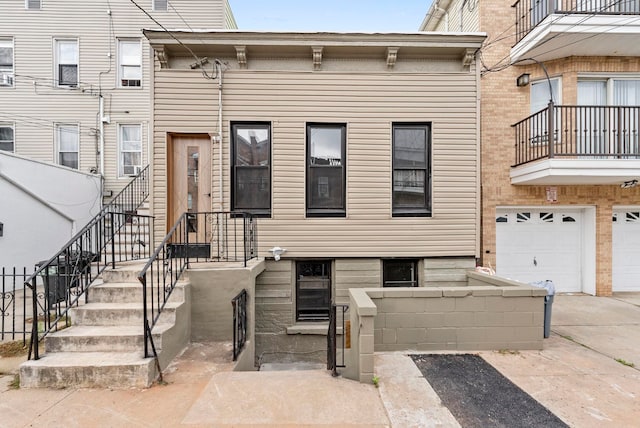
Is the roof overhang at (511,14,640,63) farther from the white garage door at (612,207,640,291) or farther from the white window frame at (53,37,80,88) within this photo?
the white window frame at (53,37,80,88)

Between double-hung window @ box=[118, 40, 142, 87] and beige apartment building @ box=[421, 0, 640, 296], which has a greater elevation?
double-hung window @ box=[118, 40, 142, 87]

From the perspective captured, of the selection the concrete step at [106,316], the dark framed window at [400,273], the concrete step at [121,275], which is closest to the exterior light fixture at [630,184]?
the dark framed window at [400,273]

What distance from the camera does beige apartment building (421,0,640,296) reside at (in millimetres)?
6770

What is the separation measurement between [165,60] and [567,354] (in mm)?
8125

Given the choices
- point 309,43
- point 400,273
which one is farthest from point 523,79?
point 400,273

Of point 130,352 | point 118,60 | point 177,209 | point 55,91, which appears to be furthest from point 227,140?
point 55,91

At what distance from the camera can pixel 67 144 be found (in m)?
9.91

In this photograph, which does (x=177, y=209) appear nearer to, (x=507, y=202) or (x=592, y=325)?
(x=507, y=202)

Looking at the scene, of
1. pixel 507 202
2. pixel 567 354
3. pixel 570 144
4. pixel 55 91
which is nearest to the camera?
pixel 567 354

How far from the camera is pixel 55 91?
976 centimetres

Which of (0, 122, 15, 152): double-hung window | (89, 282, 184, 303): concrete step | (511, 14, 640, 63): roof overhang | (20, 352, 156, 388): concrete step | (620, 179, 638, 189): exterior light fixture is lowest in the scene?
(20, 352, 156, 388): concrete step

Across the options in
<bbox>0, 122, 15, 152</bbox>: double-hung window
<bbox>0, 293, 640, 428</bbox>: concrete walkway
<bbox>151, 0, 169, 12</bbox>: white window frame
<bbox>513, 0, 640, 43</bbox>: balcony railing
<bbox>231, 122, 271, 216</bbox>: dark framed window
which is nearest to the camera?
<bbox>0, 293, 640, 428</bbox>: concrete walkway

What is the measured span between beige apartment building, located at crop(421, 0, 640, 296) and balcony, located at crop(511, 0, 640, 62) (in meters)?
0.03

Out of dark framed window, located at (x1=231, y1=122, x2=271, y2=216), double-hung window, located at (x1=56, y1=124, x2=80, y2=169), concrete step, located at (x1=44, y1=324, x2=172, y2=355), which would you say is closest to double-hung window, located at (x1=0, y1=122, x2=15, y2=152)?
double-hung window, located at (x1=56, y1=124, x2=80, y2=169)
